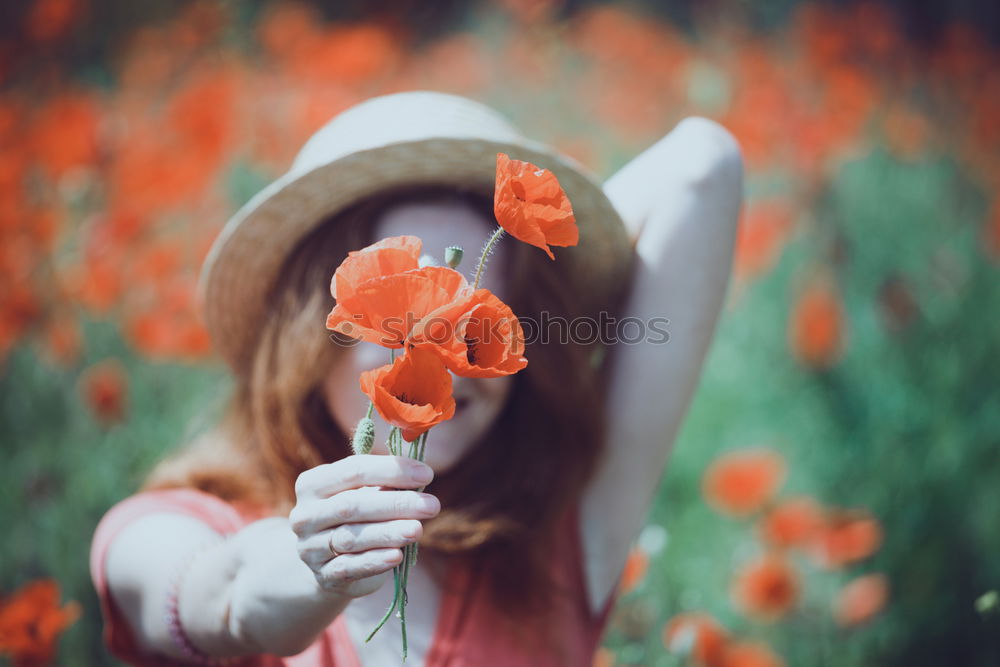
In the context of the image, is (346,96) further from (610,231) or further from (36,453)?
(610,231)

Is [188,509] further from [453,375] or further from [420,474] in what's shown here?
[420,474]

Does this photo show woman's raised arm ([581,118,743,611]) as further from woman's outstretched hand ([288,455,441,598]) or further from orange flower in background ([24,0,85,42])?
orange flower in background ([24,0,85,42])

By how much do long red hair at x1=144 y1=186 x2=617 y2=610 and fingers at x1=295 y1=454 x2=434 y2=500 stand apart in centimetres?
30

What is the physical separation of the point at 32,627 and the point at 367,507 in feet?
2.40

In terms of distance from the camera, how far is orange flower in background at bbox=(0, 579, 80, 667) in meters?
0.93

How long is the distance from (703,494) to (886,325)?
658 mm

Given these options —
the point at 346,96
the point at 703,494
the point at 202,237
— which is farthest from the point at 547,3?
the point at 703,494

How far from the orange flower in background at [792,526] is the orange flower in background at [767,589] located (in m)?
0.04

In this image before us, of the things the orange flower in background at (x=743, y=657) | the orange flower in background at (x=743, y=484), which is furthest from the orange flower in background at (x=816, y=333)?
the orange flower in background at (x=743, y=657)

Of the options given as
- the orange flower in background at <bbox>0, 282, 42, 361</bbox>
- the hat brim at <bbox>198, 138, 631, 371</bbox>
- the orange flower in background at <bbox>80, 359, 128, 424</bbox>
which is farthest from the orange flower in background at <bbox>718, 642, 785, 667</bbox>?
the orange flower in background at <bbox>0, 282, 42, 361</bbox>

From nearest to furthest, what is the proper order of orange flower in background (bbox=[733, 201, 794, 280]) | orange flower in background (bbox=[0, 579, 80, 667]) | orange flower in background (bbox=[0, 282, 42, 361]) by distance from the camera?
1. orange flower in background (bbox=[0, 579, 80, 667])
2. orange flower in background (bbox=[0, 282, 42, 361])
3. orange flower in background (bbox=[733, 201, 794, 280])

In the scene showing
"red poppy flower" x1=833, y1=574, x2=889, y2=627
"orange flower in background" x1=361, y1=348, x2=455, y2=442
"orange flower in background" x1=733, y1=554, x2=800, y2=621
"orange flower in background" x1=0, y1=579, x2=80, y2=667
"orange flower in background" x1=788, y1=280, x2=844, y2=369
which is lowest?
"red poppy flower" x1=833, y1=574, x2=889, y2=627

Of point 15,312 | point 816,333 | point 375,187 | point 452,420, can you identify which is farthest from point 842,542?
point 15,312

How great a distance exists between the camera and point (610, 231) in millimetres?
912
